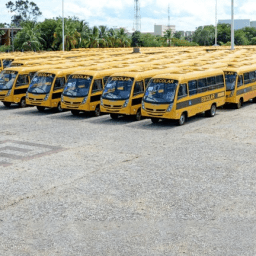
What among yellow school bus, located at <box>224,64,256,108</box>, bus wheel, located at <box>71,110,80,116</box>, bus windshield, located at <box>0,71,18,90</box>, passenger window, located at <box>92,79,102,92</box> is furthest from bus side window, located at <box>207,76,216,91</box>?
bus windshield, located at <box>0,71,18,90</box>

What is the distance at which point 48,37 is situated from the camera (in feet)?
254

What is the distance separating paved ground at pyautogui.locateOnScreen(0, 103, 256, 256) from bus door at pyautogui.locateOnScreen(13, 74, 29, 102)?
778cm

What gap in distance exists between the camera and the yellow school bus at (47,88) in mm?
28594

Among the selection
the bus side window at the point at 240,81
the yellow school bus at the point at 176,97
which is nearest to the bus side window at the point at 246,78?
the bus side window at the point at 240,81

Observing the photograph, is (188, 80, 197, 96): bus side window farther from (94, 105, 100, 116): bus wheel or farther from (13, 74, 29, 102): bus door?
(13, 74, 29, 102): bus door

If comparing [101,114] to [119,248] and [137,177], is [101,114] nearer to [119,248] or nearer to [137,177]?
[137,177]

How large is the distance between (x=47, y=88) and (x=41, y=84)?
47cm

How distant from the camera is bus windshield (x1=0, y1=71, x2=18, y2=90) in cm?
3123

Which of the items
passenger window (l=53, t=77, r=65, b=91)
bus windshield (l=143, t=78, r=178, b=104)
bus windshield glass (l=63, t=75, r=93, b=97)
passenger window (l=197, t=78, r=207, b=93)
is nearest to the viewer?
bus windshield (l=143, t=78, r=178, b=104)

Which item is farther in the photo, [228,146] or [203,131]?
[203,131]

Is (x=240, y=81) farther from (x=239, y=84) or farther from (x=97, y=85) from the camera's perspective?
(x=97, y=85)

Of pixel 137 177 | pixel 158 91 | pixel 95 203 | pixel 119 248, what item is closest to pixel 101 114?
pixel 158 91

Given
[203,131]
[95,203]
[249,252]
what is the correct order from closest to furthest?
[249,252] < [95,203] < [203,131]

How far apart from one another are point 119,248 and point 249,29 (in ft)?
461
